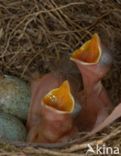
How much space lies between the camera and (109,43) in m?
1.92

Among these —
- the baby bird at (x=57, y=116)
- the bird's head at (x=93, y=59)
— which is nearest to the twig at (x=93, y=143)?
the baby bird at (x=57, y=116)

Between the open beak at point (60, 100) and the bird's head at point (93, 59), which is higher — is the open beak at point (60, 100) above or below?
below

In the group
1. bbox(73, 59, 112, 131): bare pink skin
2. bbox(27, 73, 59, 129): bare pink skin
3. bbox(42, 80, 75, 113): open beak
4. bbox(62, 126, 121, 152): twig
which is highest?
bbox(62, 126, 121, 152): twig

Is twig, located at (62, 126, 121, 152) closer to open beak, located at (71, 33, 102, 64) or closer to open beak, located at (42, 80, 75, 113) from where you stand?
open beak, located at (42, 80, 75, 113)

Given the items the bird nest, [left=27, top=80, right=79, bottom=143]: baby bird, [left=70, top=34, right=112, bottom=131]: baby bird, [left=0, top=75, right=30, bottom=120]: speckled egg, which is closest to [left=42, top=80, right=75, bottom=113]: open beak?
[left=27, top=80, right=79, bottom=143]: baby bird

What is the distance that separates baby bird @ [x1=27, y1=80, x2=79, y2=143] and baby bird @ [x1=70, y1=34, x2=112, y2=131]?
74 mm

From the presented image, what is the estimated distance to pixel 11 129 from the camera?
69.2 inches

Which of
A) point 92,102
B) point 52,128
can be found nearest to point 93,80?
point 92,102

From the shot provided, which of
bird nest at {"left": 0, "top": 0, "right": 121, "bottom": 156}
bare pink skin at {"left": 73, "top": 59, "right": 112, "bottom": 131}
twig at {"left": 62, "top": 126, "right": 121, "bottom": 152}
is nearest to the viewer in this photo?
twig at {"left": 62, "top": 126, "right": 121, "bottom": 152}

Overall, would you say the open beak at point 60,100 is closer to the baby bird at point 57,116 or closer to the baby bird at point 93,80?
the baby bird at point 57,116

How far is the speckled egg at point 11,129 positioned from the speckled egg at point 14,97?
5 cm

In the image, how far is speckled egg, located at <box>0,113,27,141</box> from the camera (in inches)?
68.5

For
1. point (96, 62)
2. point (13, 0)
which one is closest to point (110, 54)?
point (96, 62)

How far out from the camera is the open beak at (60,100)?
166 cm
